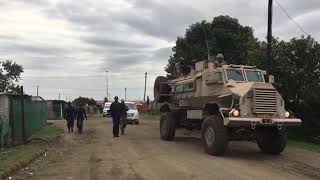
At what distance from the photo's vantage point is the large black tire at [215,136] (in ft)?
56.6

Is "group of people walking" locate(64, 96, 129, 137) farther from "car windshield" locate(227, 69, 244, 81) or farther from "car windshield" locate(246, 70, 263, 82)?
"car windshield" locate(246, 70, 263, 82)

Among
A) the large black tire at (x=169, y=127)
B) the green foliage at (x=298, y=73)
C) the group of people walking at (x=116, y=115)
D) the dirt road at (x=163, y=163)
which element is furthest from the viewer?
the group of people walking at (x=116, y=115)

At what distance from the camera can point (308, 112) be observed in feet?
82.2

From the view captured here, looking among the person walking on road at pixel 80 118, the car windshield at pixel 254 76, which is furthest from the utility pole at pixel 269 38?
the person walking on road at pixel 80 118

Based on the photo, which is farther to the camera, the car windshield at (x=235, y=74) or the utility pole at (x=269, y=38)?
the utility pole at (x=269, y=38)

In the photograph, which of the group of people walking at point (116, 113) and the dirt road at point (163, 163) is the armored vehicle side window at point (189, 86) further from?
the group of people walking at point (116, 113)

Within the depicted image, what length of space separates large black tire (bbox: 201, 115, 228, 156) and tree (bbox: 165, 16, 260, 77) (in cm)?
2262

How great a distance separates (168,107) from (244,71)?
618cm

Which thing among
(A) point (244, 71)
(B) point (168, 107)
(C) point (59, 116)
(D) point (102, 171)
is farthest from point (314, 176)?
(C) point (59, 116)

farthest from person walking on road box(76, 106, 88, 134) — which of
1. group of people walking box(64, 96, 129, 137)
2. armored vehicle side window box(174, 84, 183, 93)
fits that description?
armored vehicle side window box(174, 84, 183, 93)

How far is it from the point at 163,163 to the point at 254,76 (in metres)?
5.87

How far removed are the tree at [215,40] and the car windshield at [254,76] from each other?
20610 mm

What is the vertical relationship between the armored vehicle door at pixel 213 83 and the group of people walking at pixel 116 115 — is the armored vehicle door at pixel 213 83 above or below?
above

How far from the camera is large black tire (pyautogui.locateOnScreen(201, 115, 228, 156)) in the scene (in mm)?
17250
